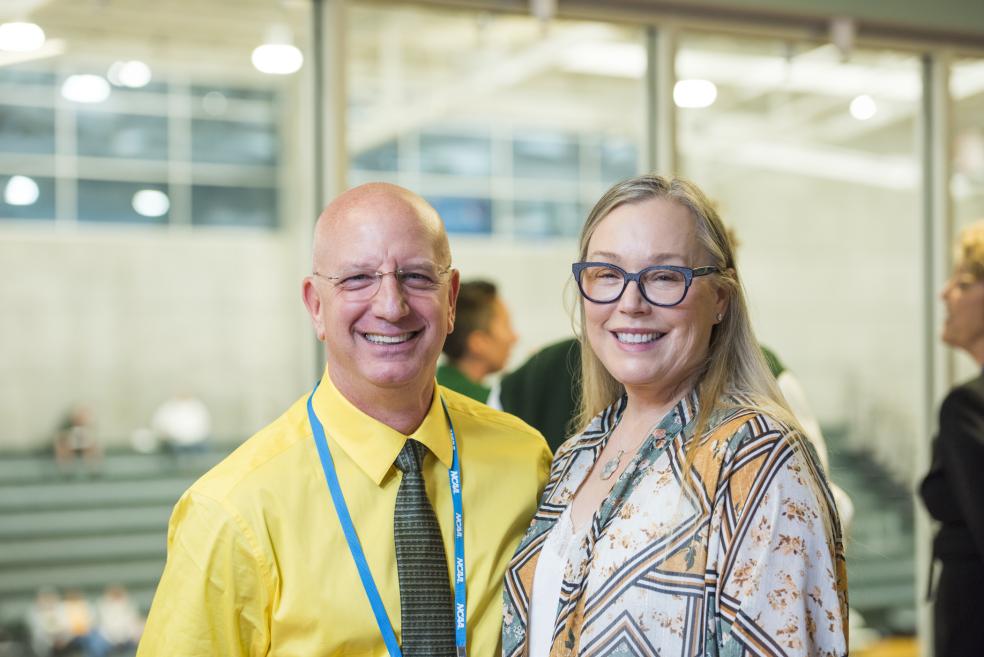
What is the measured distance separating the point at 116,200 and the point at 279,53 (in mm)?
3443

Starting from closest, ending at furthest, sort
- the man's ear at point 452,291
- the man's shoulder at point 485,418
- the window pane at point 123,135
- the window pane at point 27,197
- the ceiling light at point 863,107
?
the man's ear at point 452,291, the man's shoulder at point 485,418, the ceiling light at point 863,107, the window pane at point 27,197, the window pane at point 123,135

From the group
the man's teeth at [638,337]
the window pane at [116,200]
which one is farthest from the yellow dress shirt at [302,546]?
the window pane at [116,200]

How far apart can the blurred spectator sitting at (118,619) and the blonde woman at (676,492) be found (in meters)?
4.16

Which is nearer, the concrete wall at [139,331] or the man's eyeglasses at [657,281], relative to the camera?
the man's eyeglasses at [657,281]

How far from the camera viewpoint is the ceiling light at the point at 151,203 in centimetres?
582

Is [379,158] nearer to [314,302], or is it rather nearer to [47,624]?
[314,302]

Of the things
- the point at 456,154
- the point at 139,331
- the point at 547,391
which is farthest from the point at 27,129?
the point at 547,391

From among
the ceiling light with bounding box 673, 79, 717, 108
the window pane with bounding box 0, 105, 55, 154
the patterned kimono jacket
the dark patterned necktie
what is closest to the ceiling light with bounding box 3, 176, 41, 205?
the window pane with bounding box 0, 105, 55, 154

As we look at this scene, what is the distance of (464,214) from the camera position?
4758 millimetres

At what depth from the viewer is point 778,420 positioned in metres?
1.49

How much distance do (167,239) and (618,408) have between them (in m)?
4.75

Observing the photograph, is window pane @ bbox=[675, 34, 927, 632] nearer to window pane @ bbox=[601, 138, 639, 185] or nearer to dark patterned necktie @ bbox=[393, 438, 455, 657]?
window pane @ bbox=[601, 138, 639, 185]

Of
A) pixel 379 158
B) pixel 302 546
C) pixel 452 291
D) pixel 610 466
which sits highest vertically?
pixel 379 158

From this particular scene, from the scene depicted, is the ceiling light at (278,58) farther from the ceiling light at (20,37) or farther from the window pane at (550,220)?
the window pane at (550,220)
